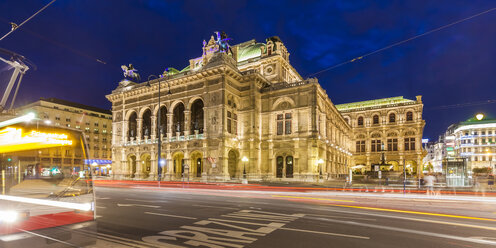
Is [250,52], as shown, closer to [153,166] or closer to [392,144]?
[153,166]

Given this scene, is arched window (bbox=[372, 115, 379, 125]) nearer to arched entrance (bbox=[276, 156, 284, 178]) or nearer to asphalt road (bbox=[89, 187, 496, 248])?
arched entrance (bbox=[276, 156, 284, 178])

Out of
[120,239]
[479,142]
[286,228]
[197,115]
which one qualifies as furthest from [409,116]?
[120,239]

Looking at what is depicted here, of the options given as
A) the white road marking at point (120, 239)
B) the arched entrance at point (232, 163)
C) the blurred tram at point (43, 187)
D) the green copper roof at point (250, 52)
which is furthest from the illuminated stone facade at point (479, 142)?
the blurred tram at point (43, 187)

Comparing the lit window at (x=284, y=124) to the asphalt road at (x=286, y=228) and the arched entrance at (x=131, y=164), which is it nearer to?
the arched entrance at (x=131, y=164)

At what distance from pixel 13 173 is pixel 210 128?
32185 mm

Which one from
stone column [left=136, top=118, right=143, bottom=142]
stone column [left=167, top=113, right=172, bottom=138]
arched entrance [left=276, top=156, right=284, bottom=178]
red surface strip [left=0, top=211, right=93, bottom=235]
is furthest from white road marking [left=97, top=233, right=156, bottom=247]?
stone column [left=136, top=118, right=143, bottom=142]

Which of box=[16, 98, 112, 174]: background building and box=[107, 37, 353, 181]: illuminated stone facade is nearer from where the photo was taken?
box=[107, 37, 353, 181]: illuminated stone facade

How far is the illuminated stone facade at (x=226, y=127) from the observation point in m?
38.4

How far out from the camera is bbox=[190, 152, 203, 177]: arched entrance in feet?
136

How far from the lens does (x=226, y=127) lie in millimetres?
38156

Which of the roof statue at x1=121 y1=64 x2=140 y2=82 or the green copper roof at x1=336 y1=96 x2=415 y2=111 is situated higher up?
the roof statue at x1=121 y1=64 x2=140 y2=82

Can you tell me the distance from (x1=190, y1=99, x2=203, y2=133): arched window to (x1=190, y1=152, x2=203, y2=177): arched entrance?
3.58 m

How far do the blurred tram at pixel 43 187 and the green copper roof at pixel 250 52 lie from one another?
159ft

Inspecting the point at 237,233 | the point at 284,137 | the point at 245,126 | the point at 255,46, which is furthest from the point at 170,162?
the point at 237,233
